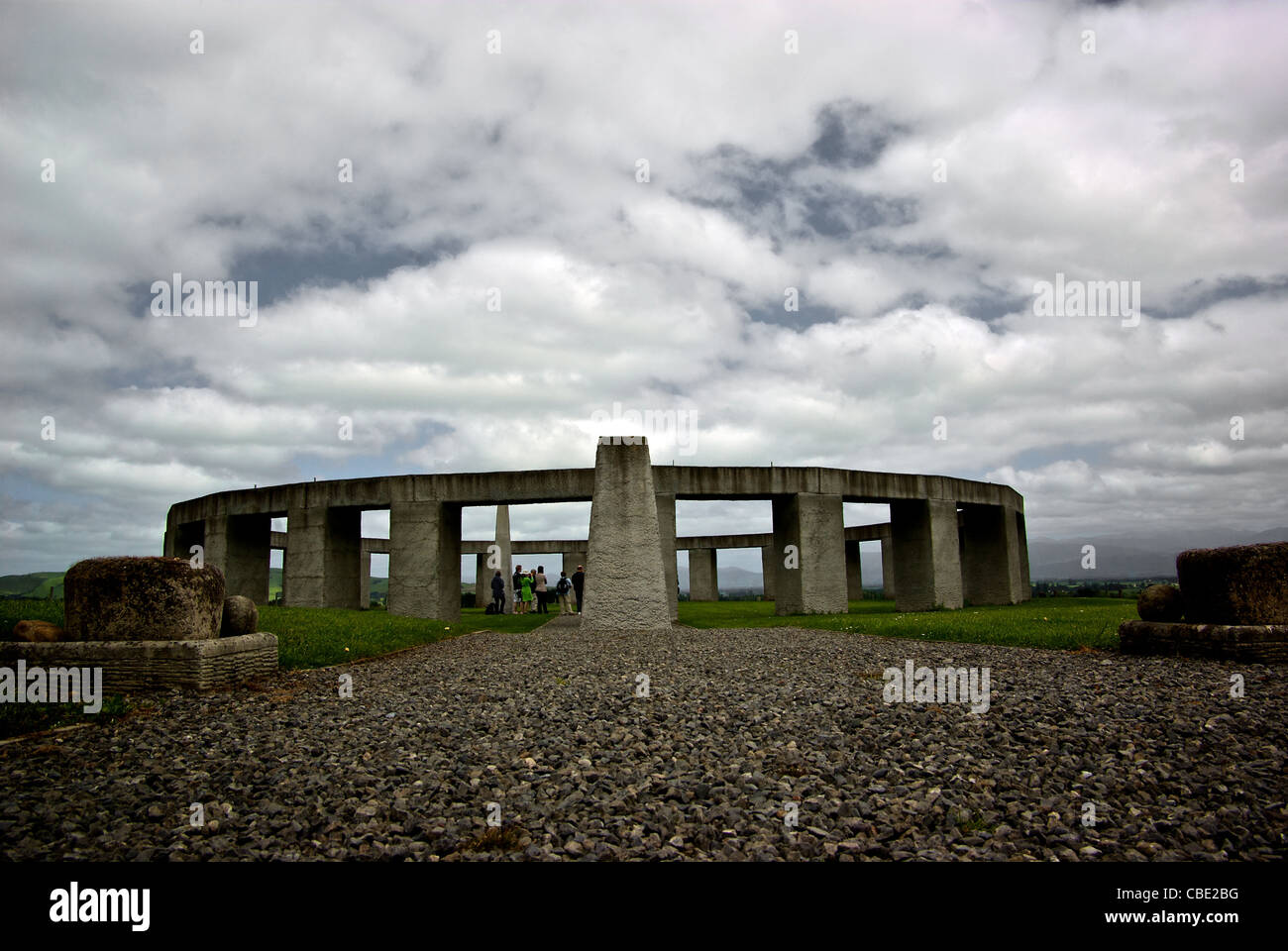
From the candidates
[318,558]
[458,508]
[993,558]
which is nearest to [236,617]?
[458,508]

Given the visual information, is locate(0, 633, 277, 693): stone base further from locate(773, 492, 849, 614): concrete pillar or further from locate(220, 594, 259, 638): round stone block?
locate(773, 492, 849, 614): concrete pillar

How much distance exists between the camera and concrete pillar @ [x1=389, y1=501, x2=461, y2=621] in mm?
25219

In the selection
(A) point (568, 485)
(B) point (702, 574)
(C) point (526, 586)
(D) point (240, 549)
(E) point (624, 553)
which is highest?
(A) point (568, 485)

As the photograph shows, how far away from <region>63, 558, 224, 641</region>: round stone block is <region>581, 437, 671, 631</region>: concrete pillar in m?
10.8

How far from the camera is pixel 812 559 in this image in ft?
83.2

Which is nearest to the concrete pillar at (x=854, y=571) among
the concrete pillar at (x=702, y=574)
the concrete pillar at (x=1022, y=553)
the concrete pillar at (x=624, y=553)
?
the concrete pillar at (x=702, y=574)

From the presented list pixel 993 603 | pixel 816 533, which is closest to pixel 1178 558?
pixel 816 533

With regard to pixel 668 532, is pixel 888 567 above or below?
below

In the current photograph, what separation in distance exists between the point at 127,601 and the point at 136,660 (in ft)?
2.06

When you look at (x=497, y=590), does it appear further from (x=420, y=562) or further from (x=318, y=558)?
(x=318, y=558)
